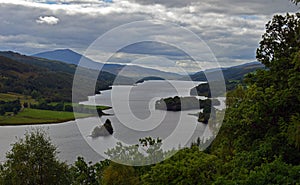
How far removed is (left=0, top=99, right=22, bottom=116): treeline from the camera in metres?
90.2

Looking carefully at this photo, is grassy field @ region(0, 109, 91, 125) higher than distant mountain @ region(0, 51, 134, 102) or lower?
lower

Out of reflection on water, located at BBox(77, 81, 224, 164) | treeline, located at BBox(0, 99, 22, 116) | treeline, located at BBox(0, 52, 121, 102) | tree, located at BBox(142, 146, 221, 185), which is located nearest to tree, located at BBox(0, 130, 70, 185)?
reflection on water, located at BBox(77, 81, 224, 164)

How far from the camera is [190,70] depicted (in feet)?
52.9

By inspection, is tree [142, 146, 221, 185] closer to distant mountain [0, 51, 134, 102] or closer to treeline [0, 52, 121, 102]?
treeline [0, 52, 121, 102]

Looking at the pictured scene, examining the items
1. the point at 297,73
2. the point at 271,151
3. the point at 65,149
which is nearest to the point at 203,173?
the point at 271,151

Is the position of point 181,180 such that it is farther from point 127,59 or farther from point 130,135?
point 130,135

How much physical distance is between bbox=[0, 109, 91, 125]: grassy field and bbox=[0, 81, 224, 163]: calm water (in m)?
13.5

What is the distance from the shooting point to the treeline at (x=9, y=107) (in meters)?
90.2

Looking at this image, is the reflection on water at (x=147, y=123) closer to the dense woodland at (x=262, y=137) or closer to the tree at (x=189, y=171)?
the dense woodland at (x=262, y=137)

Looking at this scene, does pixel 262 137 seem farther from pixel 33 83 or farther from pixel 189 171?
pixel 33 83

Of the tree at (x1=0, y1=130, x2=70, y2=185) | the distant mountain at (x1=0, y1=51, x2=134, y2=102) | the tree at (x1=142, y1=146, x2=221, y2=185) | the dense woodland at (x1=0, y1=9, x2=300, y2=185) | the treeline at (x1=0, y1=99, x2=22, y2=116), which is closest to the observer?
the dense woodland at (x1=0, y1=9, x2=300, y2=185)

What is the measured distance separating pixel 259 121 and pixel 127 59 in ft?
18.0

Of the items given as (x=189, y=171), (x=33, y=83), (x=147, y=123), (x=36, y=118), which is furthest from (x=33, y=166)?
(x=33, y=83)

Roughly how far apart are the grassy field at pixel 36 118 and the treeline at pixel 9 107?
3054 millimetres
